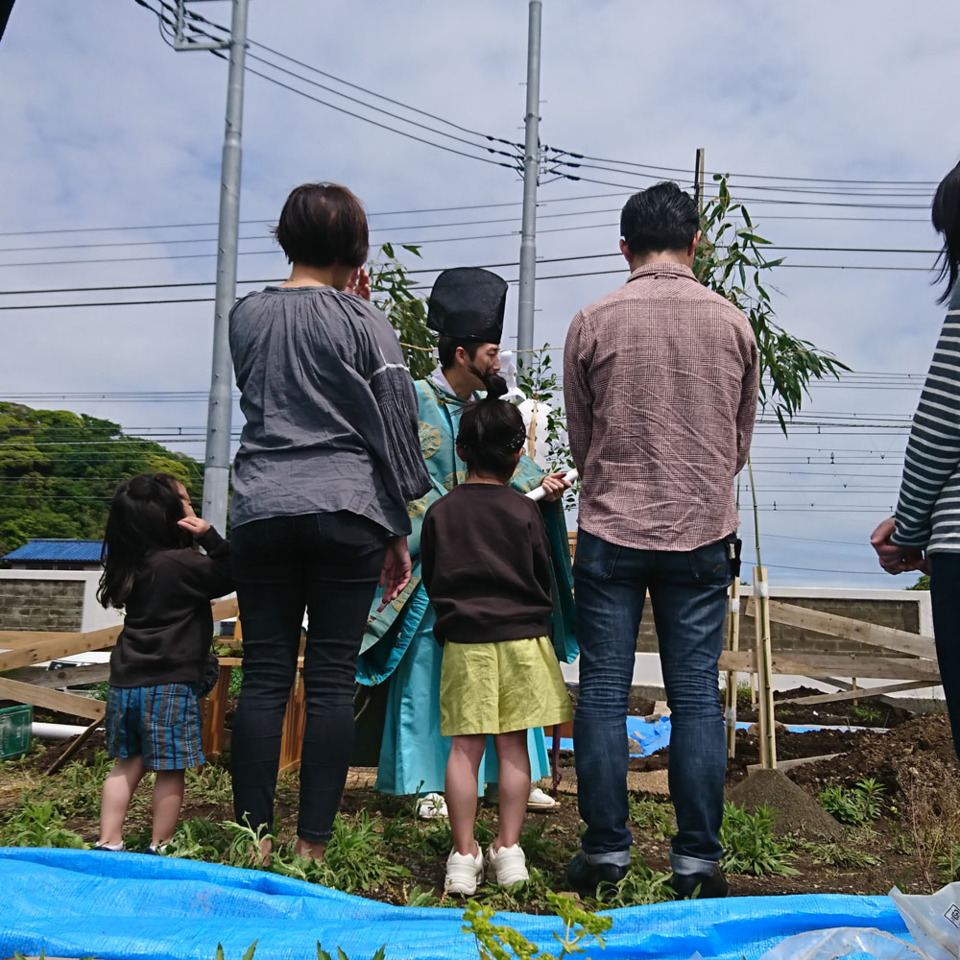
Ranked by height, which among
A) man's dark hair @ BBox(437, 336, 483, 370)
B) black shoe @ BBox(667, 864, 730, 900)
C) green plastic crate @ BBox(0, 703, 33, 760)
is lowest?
green plastic crate @ BBox(0, 703, 33, 760)

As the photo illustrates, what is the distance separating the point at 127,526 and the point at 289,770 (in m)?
1.77

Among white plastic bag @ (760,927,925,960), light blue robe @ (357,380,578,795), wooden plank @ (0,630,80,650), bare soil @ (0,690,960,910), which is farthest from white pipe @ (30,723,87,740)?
white plastic bag @ (760,927,925,960)

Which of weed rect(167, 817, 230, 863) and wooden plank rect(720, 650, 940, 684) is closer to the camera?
weed rect(167, 817, 230, 863)

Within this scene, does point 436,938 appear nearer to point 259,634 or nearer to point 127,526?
point 259,634

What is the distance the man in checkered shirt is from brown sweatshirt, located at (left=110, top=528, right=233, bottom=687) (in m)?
1.03

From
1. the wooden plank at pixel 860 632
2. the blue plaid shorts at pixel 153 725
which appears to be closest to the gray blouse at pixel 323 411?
the blue plaid shorts at pixel 153 725

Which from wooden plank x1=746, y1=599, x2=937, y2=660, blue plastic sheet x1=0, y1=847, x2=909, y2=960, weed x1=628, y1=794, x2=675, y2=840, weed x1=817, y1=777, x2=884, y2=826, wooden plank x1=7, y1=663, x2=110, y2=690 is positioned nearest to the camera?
blue plastic sheet x1=0, y1=847, x2=909, y2=960

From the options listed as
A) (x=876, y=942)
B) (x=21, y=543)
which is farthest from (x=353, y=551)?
(x=21, y=543)

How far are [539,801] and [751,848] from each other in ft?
3.13

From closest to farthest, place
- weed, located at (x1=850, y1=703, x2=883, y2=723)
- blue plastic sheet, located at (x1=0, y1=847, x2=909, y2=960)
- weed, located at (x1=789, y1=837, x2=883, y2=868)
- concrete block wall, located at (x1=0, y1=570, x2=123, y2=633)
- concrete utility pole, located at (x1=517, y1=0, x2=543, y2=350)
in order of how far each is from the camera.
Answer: blue plastic sheet, located at (x1=0, y1=847, x2=909, y2=960), weed, located at (x1=789, y1=837, x2=883, y2=868), weed, located at (x1=850, y1=703, x2=883, y2=723), concrete utility pole, located at (x1=517, y1=0, x2=543, y2=350), concrete block wall, located at (x1=0, y1=570, x2=123, y2=633)

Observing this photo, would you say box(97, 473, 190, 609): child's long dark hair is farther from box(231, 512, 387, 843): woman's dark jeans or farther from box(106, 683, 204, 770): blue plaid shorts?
box(231, 512, 387, 843): woman's dark jeans

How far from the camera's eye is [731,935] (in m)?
1.83

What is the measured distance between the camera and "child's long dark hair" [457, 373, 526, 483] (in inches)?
106

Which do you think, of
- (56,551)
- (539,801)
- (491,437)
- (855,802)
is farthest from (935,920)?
(56,551)
